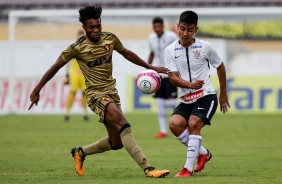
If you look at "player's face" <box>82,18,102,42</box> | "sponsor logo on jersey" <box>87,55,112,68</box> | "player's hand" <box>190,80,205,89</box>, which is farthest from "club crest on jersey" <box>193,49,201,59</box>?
"player's face" <box>82,18,102,42</box>

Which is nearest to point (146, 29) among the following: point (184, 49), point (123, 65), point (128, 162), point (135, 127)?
point (123, 65)

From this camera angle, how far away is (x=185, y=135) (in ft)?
39.8

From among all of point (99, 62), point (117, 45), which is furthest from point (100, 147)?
point (117, 45)

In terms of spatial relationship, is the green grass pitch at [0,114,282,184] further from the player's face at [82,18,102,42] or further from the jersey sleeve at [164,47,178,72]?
the player's face at [82,18,102,42]

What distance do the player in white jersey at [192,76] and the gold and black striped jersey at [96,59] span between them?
2.98 ft

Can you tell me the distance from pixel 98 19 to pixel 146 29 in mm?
18273

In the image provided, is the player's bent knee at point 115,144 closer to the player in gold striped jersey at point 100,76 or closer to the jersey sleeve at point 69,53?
the player in gold striped jersey at point 100,76

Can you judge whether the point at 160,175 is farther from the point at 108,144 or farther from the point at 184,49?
the point at 184,49

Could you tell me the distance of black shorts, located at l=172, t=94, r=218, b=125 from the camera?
1188 centimetres

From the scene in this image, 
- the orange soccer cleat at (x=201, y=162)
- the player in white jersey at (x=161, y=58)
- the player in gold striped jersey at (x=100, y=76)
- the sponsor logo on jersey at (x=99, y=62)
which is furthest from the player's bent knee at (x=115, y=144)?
the player in white jersey at (x=161, y=58)

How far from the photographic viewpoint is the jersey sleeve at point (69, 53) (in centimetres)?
1148

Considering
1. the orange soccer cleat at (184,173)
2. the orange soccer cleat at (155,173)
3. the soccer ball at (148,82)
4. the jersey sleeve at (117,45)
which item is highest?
the jersey sleeve at (117,45)

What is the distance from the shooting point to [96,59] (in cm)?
1159

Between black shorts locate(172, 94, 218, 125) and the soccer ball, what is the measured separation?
1.73 ft
